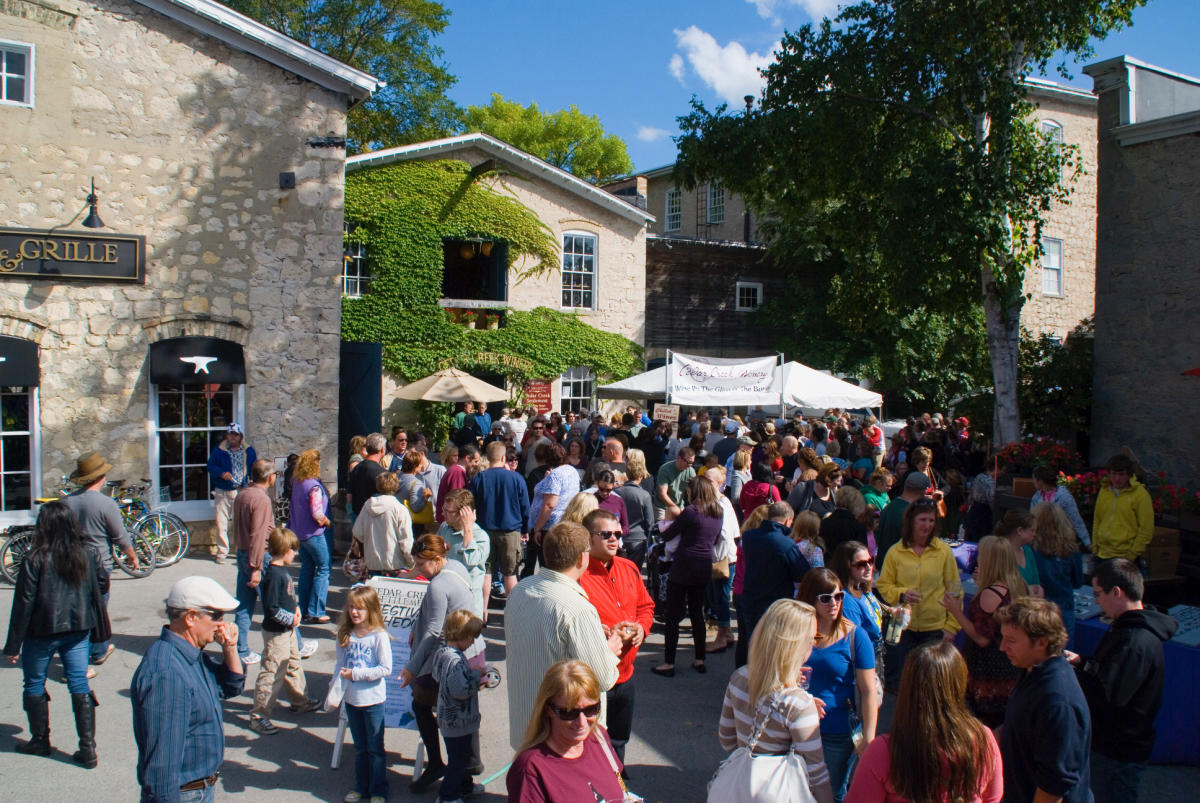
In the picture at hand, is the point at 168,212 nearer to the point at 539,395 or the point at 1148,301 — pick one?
the point at 539,395

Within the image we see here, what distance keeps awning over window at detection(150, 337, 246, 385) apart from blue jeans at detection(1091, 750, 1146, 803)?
10.8 m

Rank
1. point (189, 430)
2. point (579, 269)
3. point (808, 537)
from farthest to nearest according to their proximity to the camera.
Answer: point (579, 269) < point (189, 430) < point (808, 537)

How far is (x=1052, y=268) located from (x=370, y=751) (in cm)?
2678

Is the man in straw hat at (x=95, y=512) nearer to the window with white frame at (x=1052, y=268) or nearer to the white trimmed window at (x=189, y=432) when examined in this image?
the white trimmed window at (x=189, y=432)

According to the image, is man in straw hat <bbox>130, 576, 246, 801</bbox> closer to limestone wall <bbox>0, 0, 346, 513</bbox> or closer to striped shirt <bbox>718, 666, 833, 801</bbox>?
striped shirt <bbox>718, 666, 833, 801</bbox>

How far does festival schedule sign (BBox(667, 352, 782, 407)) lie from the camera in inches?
562

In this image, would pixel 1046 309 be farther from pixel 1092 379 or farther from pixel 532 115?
pixel 532 115

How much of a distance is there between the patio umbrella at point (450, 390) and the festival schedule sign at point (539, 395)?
3.13 m

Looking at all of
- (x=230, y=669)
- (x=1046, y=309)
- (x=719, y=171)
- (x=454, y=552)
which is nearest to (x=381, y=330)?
→ (x=719, y=171)

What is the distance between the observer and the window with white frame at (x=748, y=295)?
25.6m

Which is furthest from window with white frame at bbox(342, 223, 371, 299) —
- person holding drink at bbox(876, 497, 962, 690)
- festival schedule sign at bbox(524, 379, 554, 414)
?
person holding drink at bbox(876, 497, 962, 690)

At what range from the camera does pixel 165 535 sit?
36.0 feet

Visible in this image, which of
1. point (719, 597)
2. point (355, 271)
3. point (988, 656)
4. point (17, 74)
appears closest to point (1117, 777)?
point (988, 656)

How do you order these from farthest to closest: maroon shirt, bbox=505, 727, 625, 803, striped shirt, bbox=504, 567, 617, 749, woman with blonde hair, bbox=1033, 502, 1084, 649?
woman with blonde hair, bbox=1033, 502, 1084, 649, striped shirt, bbox=504, 567, 617, 749, maroon shirt, bbox=505, 727, 625, 803
